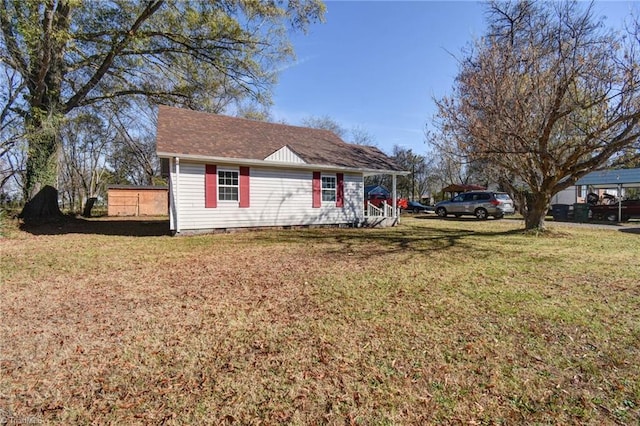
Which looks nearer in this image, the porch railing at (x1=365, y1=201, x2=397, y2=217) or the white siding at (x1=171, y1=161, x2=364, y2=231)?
the white siding at (x1=171, y1=161, x2=364, y2=231)

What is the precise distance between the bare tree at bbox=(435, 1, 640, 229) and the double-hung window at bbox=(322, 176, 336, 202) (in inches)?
196

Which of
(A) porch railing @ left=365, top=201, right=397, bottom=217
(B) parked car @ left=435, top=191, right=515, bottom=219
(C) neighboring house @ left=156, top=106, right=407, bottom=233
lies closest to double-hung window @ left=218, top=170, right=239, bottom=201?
(C) neighboring house @ left=156, top=106, right=407, bottom=233

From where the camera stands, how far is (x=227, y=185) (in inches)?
464

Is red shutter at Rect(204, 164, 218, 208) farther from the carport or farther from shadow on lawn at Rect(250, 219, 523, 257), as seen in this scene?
the carport

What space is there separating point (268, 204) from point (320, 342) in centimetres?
979

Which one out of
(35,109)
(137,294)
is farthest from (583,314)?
(35,109)

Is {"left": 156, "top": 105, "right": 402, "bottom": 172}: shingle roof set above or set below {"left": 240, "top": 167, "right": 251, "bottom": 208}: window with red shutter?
above

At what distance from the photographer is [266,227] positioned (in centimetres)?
1278

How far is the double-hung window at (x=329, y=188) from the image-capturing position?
46.2 feet

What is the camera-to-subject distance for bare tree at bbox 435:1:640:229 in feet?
29.6

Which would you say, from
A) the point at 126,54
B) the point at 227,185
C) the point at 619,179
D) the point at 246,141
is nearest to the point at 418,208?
the point at 619,179

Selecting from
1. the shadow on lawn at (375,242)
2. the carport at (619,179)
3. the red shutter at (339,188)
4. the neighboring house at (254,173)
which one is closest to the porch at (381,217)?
the neighboring house at (254,173)

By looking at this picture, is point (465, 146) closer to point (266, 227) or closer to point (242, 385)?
point (266, 227)

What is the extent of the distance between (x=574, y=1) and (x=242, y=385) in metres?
13.2
